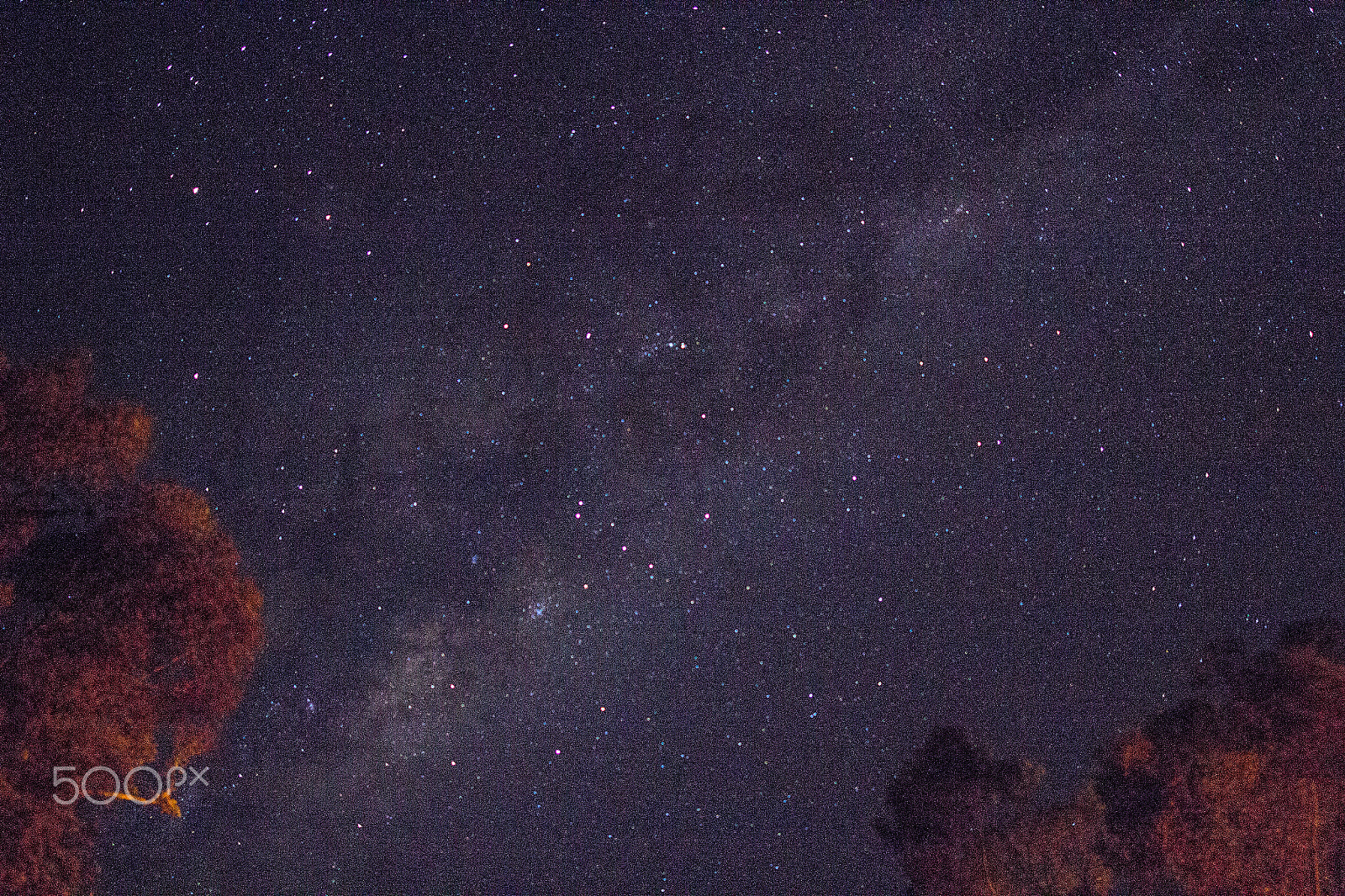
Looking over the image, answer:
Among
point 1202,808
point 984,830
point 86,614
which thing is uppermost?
point 86,614

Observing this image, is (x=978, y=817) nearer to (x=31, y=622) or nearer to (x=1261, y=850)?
(x=1261, y=850)

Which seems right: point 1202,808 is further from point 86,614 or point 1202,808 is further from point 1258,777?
point 86,614

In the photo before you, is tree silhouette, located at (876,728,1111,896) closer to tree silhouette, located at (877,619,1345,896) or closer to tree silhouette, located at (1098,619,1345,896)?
tree silhouette, located at (877,619,1345,896)

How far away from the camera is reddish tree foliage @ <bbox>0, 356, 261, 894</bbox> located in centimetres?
832

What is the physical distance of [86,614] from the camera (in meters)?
8.69

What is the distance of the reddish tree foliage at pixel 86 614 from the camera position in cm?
832

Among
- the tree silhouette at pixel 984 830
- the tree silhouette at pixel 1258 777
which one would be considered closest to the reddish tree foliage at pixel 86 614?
the tree silhouette at pixel 984 830

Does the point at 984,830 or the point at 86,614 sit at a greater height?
the point at 86,614

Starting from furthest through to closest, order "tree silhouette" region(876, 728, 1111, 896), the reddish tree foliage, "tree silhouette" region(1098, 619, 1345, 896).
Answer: "tree silhouette" region(876, 728, 1111, 896) → "tree silhouette" region(1098, 619, 1345, 896) → the reddish tree foliage

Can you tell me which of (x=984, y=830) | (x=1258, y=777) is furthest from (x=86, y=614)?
(x=1258, y=777)

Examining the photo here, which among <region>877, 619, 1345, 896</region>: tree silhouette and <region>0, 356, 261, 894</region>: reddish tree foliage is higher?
<region>0, 356, 261, 894</region>: reddish tree foliage

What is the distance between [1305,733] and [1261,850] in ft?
5.06

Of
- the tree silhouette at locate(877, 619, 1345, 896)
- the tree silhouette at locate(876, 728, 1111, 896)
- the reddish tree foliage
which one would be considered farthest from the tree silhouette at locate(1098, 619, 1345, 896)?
the reddish tree foliage

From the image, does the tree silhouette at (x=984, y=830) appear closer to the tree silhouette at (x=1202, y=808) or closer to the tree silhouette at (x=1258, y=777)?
the tree silhouette at (x=1202, y=808)
